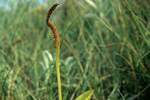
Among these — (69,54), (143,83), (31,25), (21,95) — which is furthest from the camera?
(31,25)

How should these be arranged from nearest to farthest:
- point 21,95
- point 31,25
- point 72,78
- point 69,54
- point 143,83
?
1. point 21,95
2. point 143,83
3. point 72,78
4. point 69,54
5. point 31,25

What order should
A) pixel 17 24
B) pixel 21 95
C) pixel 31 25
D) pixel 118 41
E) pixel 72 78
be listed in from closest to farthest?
pixel 21 95 < pixel 72 78 < pixel 118 41 < pixel 17 24 < pixel 31 25

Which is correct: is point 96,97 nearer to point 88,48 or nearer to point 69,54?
point 88,48

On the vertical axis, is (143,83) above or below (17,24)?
below

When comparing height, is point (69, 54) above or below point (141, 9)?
below

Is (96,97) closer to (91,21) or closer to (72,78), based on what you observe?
(72,78)

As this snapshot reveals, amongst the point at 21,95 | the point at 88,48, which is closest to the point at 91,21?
the point at 88,48

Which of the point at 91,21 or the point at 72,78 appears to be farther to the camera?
the point at 91,21

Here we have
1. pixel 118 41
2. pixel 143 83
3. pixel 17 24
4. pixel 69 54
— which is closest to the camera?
pixel 143 83

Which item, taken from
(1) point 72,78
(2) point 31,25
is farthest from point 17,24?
(1) point 72,78
